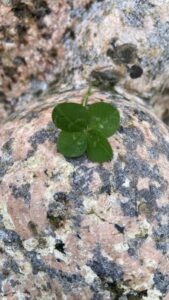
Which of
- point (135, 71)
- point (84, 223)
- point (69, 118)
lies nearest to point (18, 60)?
point (135, 71)

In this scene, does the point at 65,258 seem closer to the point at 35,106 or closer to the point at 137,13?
the point at 35,106

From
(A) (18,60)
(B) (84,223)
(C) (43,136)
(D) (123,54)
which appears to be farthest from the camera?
(A) (18,60)

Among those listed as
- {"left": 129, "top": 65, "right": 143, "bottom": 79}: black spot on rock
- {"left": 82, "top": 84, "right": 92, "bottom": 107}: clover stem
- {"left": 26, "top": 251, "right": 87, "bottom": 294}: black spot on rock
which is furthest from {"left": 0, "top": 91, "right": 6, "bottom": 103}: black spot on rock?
{"left": 26, "top": 251, "right": 87, "bottom": 294}: black spot on rock

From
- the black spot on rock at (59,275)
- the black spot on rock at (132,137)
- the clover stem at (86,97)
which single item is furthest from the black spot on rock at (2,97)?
the black spot on rock at (59,275)

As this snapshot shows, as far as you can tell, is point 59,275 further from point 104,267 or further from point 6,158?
point 6,158

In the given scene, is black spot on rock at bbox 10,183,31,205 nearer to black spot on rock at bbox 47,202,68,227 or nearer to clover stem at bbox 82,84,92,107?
black spot on rock at bbox 47,202,68,227

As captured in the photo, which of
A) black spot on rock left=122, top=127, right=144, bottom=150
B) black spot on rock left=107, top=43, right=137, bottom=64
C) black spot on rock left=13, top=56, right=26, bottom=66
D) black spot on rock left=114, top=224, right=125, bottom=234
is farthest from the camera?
black spot on rock left=13, top=56, right=26, bottom=66

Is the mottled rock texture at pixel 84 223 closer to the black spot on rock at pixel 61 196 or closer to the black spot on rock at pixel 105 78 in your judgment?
the black spot on rock at pixel 61 196
